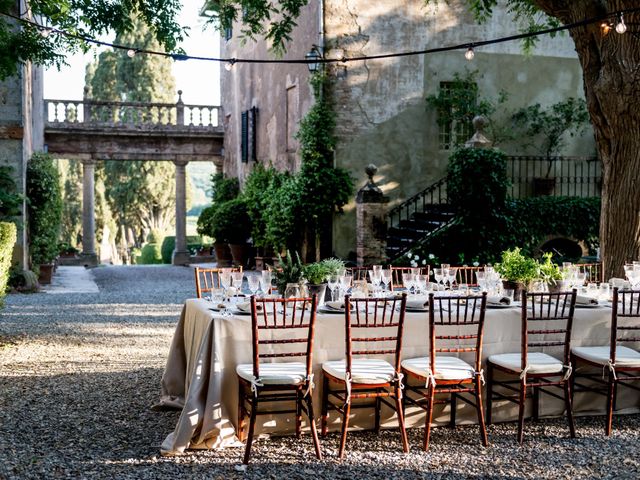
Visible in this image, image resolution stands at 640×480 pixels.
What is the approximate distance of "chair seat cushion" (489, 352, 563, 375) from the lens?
203 inches

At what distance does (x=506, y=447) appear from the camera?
5000 mm

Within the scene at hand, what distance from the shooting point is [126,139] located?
21.7 m

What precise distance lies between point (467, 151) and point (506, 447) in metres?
8.84

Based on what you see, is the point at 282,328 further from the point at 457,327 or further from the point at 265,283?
the point at 457,327

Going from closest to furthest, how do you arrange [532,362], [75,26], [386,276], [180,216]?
1. [532,362]
2. [386,276]
3. [75,26]
4. [180,216]

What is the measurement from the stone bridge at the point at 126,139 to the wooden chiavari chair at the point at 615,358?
17.6 metres

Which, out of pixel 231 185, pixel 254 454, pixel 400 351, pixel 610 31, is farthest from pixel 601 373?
pixel 231 185

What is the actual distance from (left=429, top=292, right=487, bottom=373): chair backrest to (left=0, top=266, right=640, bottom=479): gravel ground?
56 centimetres

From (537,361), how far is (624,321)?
Result: 3.18ft

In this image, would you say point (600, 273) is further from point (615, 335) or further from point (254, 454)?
point (254, 454)

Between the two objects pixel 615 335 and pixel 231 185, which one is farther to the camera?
pixel 231 185

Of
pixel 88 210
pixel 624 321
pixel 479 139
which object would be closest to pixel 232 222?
pixel 88 210

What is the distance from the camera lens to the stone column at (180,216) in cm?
2234

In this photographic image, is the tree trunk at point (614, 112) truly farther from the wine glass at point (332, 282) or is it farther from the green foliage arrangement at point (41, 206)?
the green foliage arrangement at point (41, 206)
